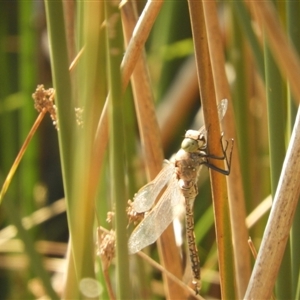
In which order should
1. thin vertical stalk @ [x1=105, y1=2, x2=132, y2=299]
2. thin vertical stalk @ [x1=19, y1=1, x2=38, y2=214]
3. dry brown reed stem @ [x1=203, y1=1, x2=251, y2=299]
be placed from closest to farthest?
thin vertical stalk @ [x1=105, y1=2, x2=132, y2=299] → dry brown reed stem @ [x1=203, y1=1, x2=251, y2=299] → thin vertical stalk @ [x1=19, y1=1, x2=38, y2=214]

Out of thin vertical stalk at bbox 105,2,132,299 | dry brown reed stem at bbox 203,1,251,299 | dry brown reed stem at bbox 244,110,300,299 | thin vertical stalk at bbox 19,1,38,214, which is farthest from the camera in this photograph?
thin vertical stalk at bbox 19,1,38,214

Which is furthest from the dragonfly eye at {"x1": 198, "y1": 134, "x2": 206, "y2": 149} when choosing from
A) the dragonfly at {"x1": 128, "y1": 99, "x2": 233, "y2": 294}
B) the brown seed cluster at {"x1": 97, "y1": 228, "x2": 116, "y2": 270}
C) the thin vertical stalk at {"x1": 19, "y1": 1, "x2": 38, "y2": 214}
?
the thin vertical stalk at {"x1": 19, "y1": 1, "x2": 38, "y2": 214}

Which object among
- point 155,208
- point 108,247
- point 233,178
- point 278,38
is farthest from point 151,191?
point 278,38

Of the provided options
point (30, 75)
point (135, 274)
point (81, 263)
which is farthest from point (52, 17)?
point (30, 75)

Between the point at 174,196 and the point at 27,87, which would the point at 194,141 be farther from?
the point at 27,87

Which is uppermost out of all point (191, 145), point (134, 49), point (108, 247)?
point (134, 49)

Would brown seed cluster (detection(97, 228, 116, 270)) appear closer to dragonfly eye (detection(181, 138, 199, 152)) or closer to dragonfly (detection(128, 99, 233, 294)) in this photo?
dragonfly (detection(128, 99, 233, 294))

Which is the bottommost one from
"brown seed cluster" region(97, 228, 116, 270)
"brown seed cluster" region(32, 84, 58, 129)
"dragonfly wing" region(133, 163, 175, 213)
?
"brown seed cluster" region(97, 228, 116, 270)
